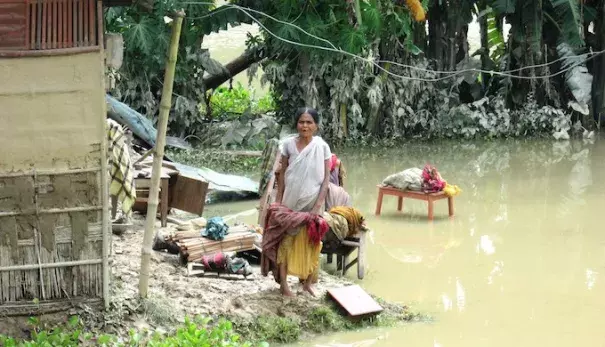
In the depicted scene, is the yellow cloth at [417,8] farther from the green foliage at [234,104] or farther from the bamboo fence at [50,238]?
the bamboo fence at [50,238]

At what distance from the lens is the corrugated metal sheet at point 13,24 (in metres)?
6.08

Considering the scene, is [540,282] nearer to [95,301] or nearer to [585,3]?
[95,301]

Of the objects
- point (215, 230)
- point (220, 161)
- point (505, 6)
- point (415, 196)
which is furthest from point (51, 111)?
point (505, 6)

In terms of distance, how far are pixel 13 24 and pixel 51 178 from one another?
104 cm

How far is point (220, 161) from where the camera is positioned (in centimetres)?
1496

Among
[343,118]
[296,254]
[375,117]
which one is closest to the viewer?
[296,254]

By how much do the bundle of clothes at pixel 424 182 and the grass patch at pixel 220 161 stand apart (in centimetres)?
365

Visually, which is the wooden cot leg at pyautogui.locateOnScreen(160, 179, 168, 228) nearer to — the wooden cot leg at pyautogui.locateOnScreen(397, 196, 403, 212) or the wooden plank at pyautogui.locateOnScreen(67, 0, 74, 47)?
the wooden plank at pyautogui.locateOnScreen(67, 0, 74, 47)

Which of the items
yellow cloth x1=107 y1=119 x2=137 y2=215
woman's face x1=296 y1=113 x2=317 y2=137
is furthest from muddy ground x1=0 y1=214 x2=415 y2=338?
woman's face x1=296 y1=113 x2=317 y2=137

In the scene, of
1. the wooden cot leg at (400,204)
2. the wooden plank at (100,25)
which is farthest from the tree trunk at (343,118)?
the wooden plank at (100,25)

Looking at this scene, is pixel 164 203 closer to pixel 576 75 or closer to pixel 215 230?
pixel 215 230

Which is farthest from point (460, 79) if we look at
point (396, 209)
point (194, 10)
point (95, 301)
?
point (95, 301)

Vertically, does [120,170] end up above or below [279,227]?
above

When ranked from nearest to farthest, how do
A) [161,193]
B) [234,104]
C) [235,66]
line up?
[161,193] < [235,66] < [234,104]
